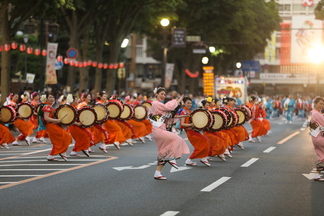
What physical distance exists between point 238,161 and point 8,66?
53.0 ft

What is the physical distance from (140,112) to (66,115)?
7.90 m

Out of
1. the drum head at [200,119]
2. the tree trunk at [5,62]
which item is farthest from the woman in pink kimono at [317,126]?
the tree trunk at [5,62]

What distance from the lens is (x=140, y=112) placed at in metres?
26.6

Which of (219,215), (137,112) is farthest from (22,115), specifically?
(219,215)

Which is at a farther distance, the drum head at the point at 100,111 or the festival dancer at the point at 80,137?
the drum head at the point at 100,111

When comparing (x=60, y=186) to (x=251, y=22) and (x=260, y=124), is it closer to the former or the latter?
(x=260, y=124)

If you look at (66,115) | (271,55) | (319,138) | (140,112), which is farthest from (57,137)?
(271,55)

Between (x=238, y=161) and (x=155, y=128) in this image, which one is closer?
(x=155, y=128)

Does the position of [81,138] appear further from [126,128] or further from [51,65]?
[51,65]

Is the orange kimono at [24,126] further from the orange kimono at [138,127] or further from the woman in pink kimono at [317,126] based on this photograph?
the woman in pink kimono at [317,126]

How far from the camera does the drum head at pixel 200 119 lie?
57.6 ft

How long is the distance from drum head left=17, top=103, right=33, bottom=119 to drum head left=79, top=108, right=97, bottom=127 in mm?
4957

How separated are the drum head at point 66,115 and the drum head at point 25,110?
18.9 feet

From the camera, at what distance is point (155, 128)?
572 inches
